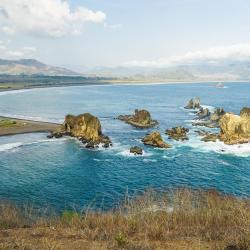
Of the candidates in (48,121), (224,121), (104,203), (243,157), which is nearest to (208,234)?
(104,203)

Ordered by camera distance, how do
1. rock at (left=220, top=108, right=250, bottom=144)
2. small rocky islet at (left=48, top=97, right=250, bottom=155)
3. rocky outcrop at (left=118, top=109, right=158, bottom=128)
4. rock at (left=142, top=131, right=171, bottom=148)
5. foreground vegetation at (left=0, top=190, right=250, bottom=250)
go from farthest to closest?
1. rocky outcrop at (left=118, top=109, right=158, bottom=128)
2. rock at (left=220, top=108, right=250, bottom=144)
3. small rocky islet at (left=48, top=97, right=250, bottom=155)
4. rock at (left=142, top=131, right=171, bottom=148)
5. foreground vegetation at (left=0, top=190, right=250, bottom=250)

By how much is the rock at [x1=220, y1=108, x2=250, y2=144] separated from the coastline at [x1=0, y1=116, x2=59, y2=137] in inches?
1794

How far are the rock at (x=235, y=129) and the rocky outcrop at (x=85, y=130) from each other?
88.3 feet

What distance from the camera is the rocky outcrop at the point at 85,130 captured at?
303ft

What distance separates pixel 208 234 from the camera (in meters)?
22.5

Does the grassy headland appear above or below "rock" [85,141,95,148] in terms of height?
below

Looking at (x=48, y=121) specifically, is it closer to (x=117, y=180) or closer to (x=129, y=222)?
(x=117, y=180)

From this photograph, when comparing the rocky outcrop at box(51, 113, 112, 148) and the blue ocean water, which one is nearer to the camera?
the blue ocean water

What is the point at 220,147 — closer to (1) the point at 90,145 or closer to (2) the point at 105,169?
(1) the point at 90,145

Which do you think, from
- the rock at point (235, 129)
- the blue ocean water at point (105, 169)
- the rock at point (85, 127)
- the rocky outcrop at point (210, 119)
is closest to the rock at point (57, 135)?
the rock at point (85, 127)

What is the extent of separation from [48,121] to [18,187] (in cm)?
7124

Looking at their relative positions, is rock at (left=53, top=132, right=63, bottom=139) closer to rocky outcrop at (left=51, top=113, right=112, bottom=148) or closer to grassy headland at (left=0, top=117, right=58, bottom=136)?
rocky outcrop at (left=51, top=113, right=112, bottom=148)

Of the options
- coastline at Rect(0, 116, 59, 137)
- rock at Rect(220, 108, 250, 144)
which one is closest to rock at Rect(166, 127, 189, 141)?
rock at Rect(220, 108, 250, 144)

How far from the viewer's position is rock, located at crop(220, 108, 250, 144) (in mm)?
93125
